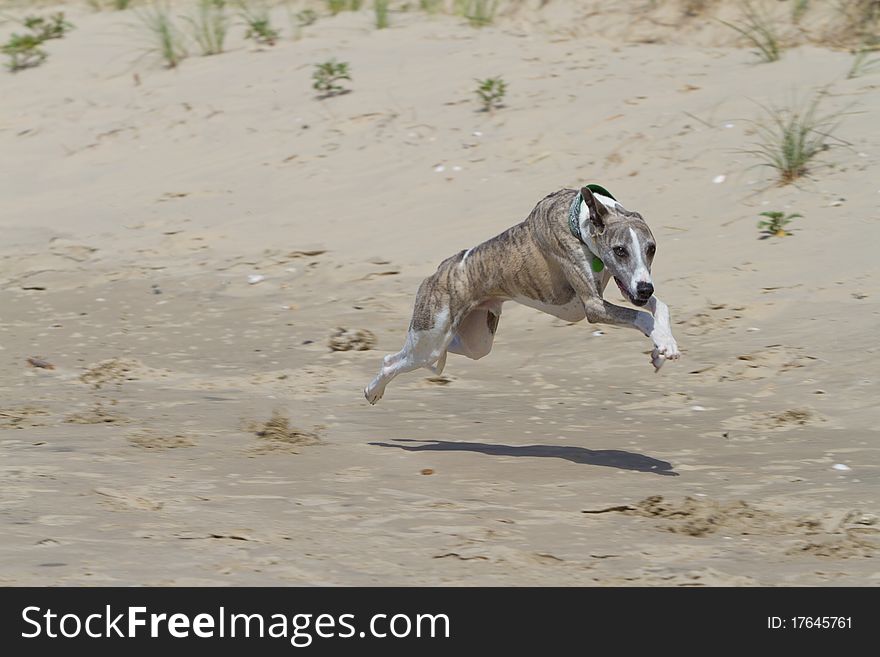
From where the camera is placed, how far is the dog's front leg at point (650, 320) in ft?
21.9

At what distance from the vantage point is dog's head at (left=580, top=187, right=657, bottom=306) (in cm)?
664

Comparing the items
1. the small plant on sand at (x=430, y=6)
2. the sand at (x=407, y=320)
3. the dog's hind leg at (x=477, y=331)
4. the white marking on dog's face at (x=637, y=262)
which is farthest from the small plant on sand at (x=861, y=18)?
the white marking on dog's face at (x=637, y=262)

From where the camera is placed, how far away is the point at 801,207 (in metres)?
11.3

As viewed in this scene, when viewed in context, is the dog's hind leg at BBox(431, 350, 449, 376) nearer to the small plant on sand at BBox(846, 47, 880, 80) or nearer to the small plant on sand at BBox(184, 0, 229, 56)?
the small plant on sand at BBox(846, 47, 880, 80)

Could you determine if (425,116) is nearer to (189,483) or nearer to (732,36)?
(732,36)

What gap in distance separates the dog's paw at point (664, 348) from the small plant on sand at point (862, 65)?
23.3 ft

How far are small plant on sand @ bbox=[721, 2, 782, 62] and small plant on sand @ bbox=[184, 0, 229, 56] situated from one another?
5714 millimetres

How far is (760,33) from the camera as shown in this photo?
14555mm

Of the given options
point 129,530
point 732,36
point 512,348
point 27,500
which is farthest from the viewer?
point 732,36

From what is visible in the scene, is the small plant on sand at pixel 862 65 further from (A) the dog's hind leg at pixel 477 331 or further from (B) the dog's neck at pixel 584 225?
(B) the dog's neck at pixel 584 225

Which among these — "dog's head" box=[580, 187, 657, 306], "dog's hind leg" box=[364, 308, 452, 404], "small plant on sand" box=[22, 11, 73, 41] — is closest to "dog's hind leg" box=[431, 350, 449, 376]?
"dog's hind leg" box=[364, 308, 452, 404]

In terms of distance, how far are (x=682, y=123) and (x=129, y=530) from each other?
334 inches

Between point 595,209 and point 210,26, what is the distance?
10945 mm
